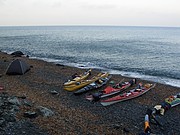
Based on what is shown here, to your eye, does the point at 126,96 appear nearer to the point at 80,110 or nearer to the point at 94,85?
the point at 94,85

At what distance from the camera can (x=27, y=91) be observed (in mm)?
19688

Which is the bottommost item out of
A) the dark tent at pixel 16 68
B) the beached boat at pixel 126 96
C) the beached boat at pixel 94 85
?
the beached boat at pixel 126 96

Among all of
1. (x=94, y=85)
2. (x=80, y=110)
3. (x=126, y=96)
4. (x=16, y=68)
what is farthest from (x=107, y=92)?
(x=16, y=68)

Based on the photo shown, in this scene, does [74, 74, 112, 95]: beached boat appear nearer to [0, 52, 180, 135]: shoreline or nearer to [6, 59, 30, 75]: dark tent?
[0, 52, 180, 135]: shoreline

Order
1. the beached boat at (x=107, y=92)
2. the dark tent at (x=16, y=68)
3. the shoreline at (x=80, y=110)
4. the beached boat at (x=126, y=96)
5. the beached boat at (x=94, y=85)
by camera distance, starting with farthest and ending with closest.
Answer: the dark tent at (x=16, y=68) < the beached boat at (x=94, y=85) < the beached boat at (x=107, y=92) < the beached boat at (x=126, y=96) < the shoreline at (x=80, y=110)

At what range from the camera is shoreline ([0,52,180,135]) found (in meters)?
13.5

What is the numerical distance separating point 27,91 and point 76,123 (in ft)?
24.4

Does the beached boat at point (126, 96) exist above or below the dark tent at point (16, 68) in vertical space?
below

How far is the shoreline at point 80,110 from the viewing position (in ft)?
44.4

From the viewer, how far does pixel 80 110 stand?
16938 mm

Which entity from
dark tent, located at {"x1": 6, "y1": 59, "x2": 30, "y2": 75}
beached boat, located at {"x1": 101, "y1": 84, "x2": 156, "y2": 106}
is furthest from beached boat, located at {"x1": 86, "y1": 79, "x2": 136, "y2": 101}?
dark tent, located at {"x1": 6, "y1": 59, "x2": 30, "y2": 75}

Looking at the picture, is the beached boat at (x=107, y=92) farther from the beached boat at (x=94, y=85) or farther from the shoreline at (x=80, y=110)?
the beached boat at (x=94, y=85)

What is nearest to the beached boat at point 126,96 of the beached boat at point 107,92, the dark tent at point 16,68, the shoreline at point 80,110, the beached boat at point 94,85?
the shoreline at point 80,110

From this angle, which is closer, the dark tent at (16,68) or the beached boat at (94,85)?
the beached boat at (94,85)
